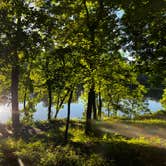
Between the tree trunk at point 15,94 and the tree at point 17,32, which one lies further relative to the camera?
the tree trunk at point 15,94

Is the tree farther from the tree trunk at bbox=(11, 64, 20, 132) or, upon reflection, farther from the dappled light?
the tree trunk at bbox=(11, 64, 20, 132)

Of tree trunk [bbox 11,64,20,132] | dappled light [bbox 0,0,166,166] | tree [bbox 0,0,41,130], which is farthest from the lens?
tree trunk [bbox 11,64,20,132]

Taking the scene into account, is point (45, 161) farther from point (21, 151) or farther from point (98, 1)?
point (98, 1)

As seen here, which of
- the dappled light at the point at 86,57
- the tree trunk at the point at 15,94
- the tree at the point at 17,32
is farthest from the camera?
the tree trunk at the point at 15,94

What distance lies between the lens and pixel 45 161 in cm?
1420

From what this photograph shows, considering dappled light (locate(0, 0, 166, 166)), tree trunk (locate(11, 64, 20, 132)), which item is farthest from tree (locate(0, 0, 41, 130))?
tree trunk (locate(11, 64, 20, 132))

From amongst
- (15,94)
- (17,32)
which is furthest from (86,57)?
(15,94)

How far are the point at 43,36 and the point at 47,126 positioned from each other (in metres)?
18.4

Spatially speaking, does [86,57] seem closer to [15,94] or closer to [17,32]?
[17,32]

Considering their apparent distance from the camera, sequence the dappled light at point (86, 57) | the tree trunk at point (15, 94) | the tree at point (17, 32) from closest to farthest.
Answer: the dappled light at point (86, 57) → the tree at point (17, 32) → the tree trunk at point (15, 94)

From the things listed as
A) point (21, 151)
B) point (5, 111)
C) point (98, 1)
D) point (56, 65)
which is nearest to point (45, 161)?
point (21, 151)

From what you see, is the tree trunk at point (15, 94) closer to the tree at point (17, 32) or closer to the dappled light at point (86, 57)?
the dappled light at point (86, 57)

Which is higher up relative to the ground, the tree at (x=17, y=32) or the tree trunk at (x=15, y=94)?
the tree at (x=17, y=32)

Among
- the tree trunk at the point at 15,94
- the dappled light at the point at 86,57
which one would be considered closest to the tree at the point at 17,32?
the dappled light at the point at 86,57
